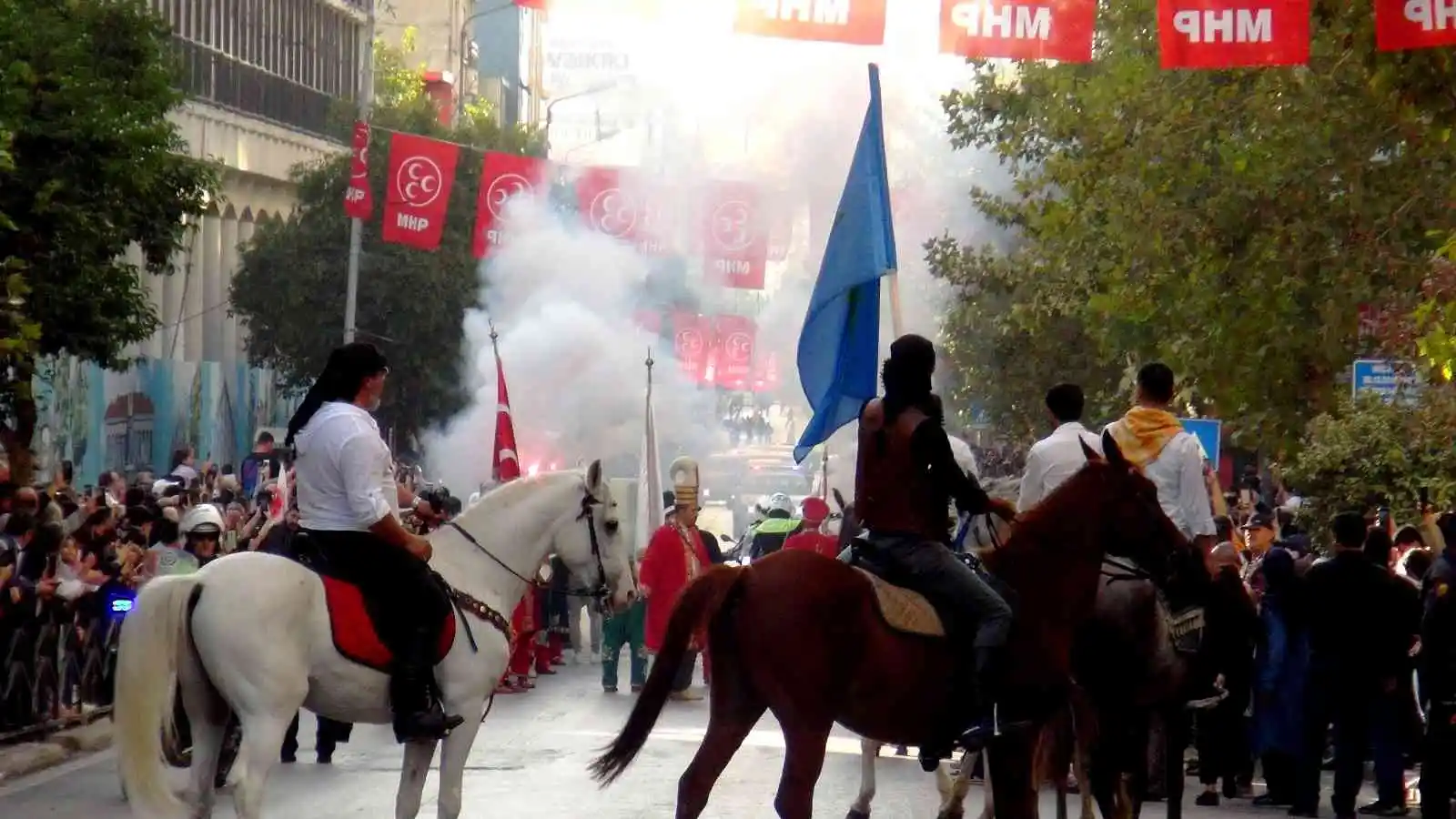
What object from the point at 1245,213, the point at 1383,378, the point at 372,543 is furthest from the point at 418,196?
the point at 372,543

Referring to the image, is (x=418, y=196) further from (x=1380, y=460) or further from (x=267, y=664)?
(x=267, y=664)

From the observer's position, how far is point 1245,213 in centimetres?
2589

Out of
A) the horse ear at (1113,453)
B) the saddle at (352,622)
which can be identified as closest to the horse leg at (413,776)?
the saddle at (352,622)

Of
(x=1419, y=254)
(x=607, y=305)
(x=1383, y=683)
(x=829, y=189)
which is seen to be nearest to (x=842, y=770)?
(x=1383, y=683)

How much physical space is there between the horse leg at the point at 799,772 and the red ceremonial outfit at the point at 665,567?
1200cm

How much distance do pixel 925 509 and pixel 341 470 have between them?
2502mm

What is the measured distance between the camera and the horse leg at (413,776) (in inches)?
430

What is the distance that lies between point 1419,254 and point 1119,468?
1587cm

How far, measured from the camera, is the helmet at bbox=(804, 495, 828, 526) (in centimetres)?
2241

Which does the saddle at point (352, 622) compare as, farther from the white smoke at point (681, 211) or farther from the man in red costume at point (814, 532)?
the white smoke at point (681, 211)

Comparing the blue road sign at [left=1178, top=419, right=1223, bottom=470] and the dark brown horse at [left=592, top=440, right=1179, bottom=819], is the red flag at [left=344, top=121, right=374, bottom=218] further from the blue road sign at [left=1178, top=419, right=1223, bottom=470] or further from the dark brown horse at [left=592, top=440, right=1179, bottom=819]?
the dark brown horse at [left=592, top=440, right=1179, bottom=819]

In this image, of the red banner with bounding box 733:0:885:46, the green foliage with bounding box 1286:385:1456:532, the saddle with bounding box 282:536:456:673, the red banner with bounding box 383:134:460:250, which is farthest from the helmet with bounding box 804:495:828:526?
the red banner with bounding box 383:134:460:250

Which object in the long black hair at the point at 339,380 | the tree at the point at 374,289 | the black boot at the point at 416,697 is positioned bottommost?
the black boot at the point at 416,697

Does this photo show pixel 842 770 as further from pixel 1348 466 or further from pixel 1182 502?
pixel 1348 466
